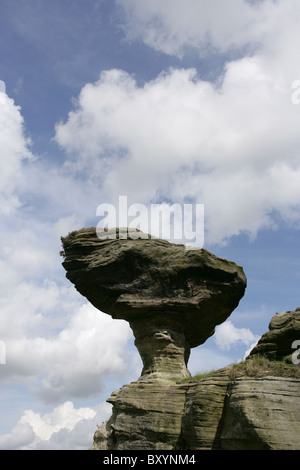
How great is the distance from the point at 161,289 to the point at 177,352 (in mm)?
4139

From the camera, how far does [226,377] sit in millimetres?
22391

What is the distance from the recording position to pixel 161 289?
2809 cm

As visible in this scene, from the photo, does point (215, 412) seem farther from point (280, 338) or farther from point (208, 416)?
point (280, 338)

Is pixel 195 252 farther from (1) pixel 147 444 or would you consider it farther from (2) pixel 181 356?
(1) pixel 147 444

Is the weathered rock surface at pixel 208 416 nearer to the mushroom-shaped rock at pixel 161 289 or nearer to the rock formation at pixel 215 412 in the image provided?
the rock formation at pixel 215 412

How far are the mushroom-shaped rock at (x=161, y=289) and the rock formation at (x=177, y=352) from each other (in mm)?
65

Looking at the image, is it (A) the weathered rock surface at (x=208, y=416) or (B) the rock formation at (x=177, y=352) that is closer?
(A) the weathered rock surface at (x=208, y=416)

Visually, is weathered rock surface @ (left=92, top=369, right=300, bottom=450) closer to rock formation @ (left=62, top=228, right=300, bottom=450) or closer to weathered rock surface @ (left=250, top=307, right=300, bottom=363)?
rock formation @ (left=62, top=228, right=300, bottom=450)

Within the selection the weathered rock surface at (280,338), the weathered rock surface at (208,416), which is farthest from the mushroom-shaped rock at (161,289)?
the weathered rock surface at (280,338)

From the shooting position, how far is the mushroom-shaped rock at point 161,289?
27.6 meters

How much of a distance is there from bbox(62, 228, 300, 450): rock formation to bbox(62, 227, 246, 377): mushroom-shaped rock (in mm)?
65

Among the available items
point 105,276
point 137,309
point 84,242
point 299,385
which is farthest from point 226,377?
point 84,242

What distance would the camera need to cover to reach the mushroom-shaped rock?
27562mm

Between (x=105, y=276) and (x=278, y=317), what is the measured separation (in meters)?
11.5
